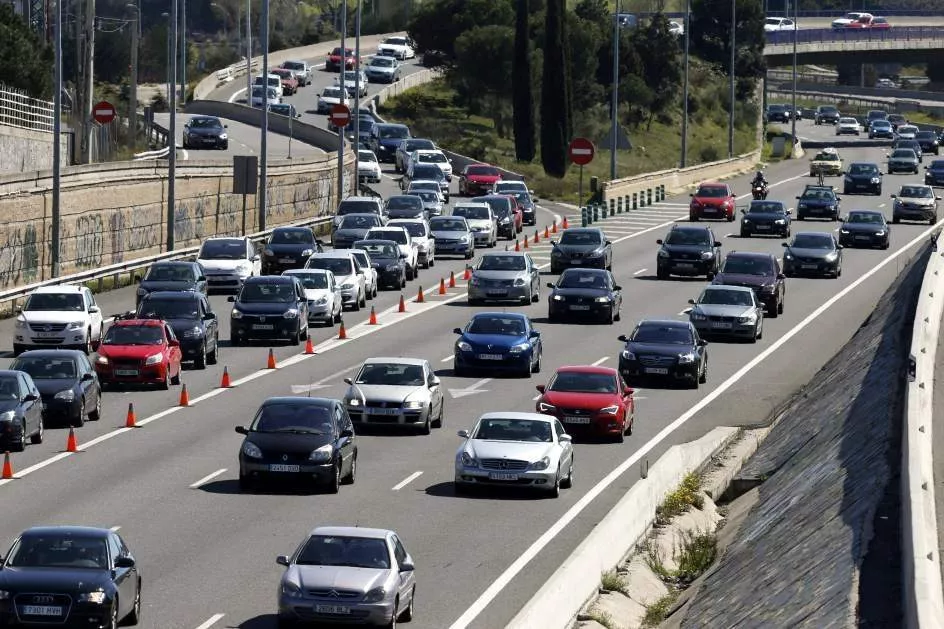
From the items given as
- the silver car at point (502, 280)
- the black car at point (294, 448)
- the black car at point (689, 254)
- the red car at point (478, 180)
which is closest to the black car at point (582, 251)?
the black car at point (689, 254)

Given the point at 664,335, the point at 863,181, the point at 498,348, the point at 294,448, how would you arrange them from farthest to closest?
the point at 863,181 < the point at 498,348 < the point at 664,335 < the point at 294,448

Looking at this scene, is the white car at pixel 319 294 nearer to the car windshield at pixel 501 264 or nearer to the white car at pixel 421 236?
the car windshield at pixel 501 264

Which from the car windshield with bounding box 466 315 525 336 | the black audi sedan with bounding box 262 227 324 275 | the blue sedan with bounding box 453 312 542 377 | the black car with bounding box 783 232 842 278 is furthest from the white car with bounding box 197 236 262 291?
the black car with bounding box 783 232 842 278

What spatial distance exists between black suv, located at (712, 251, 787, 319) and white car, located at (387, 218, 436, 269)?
13077 millimetres

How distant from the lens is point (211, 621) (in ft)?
67.1

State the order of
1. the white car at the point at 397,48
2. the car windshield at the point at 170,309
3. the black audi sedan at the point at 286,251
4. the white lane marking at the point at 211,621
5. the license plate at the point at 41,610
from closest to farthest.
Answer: the license plate at the point at 41,610
the white lane marking at the point at 211,621
the car windshield at the point at 170,309
the black audi sedan at the point at 286,251
the white car at the point at 397,48

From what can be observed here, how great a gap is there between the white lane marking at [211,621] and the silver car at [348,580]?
2.76 ft

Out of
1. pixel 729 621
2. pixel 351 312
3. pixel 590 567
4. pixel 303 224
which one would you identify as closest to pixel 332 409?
pixel 590 567

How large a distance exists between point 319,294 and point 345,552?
95.0 ft

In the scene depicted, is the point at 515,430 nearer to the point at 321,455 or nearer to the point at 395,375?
the point at 321,455

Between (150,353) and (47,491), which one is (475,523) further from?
(150,353)

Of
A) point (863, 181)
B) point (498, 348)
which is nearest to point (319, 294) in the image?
point (498, 348)

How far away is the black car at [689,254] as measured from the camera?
59875mm

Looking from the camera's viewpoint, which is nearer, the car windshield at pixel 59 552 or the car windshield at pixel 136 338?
the car windshield at pixel 59 552
